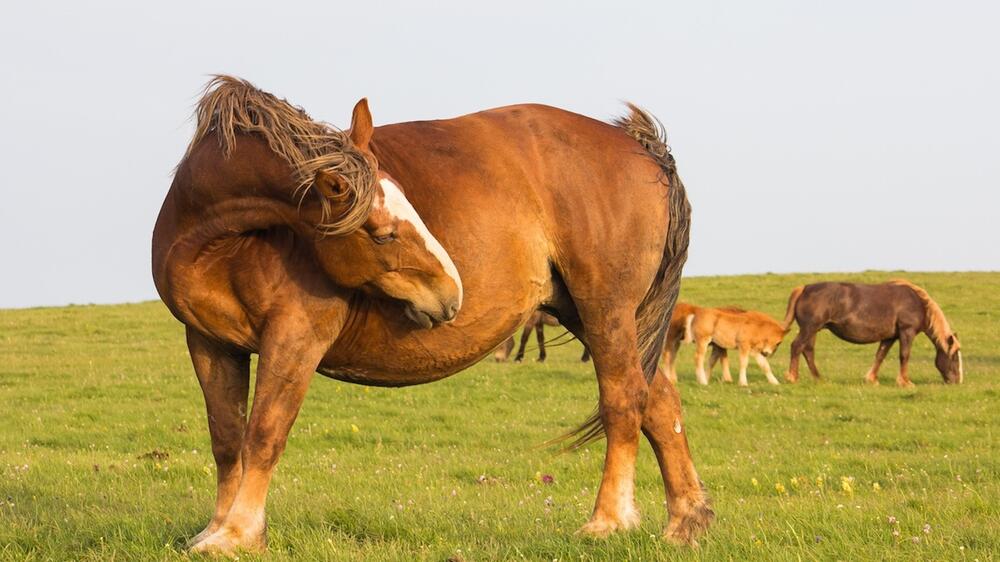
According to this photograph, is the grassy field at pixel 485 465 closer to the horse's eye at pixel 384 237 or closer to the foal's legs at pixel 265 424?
the foal's legs at pixel 265 424

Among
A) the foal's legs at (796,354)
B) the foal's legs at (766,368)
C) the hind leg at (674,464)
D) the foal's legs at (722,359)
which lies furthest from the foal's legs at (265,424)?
the foal's legs at (796,354)

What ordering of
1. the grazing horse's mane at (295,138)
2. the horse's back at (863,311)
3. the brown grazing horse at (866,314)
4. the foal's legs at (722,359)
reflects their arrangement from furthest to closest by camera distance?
1. the horse's back at (863,311)
2. the brown grazing horse at (866,314)
3. the foal's legs at (722,359)
4. the grazing horse's mane at (295,138)

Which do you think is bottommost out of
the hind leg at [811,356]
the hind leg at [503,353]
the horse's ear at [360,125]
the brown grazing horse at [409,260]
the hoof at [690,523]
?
the hind leg at [503,353]

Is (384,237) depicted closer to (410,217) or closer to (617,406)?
(410,217)

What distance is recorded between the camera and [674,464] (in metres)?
6.25

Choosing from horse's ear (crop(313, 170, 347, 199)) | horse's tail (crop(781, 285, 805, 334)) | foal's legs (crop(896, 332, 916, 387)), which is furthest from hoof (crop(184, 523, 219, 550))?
horse's tail (crop(781, 285, 805, 334))

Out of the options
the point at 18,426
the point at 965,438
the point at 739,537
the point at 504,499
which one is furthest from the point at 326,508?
the point at 965,438

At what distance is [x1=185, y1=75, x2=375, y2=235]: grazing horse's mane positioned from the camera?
4871 millimetres

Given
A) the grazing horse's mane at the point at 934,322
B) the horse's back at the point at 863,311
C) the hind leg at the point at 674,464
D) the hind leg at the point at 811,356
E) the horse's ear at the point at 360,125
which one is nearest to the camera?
the horse's ear at the point at 360,125

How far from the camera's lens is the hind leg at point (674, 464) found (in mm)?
6059

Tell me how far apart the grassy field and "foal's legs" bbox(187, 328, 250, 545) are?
39 centimetres

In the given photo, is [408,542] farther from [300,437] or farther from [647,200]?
[300,437]

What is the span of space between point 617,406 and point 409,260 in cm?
163

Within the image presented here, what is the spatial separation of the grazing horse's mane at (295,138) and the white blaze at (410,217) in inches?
5.5
